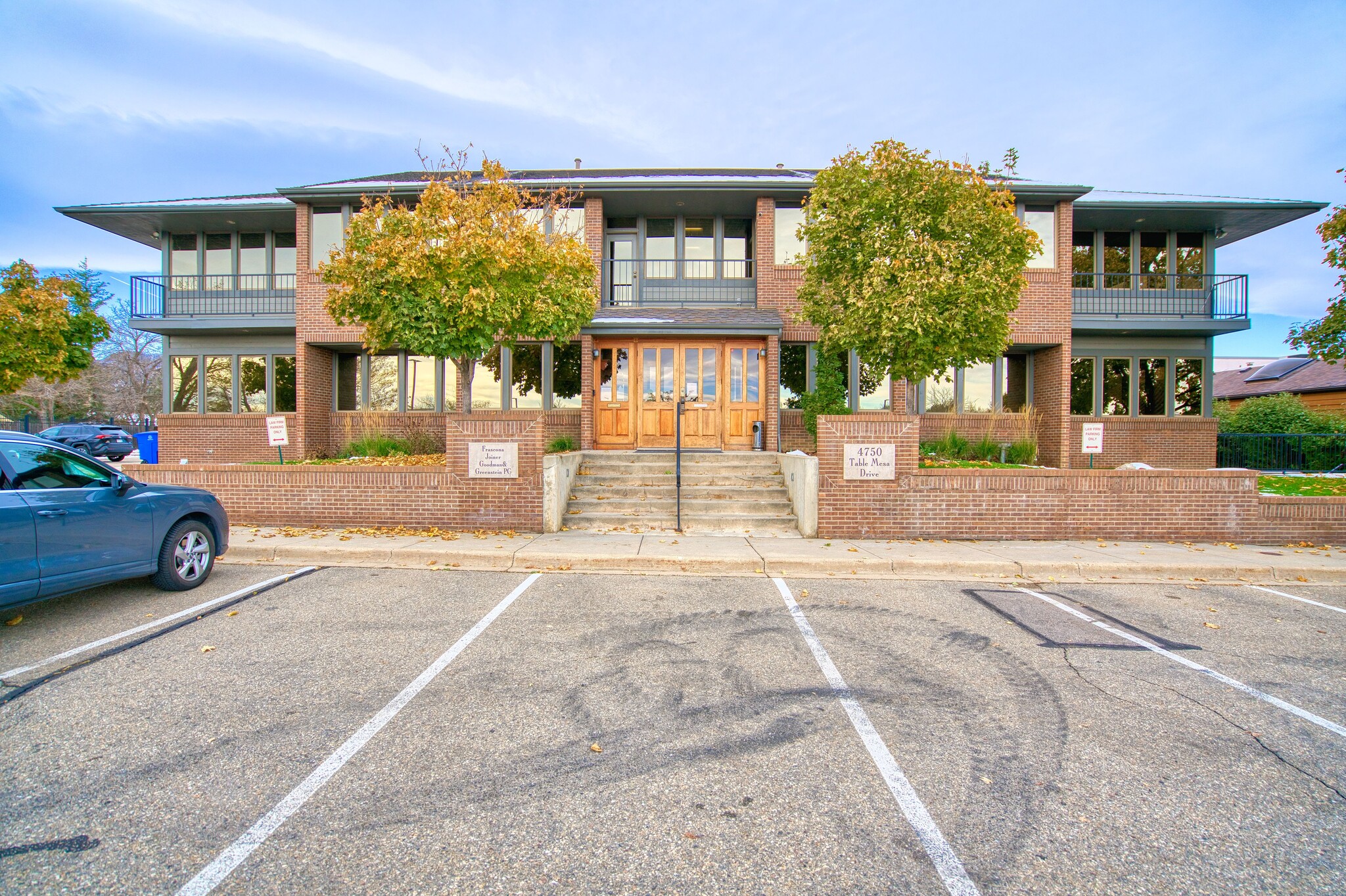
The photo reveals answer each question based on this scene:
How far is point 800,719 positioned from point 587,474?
7.90 meters

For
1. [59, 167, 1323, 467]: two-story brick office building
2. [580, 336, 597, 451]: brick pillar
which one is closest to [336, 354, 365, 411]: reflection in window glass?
[59, 167, 1323, 467]: two-story brick office building

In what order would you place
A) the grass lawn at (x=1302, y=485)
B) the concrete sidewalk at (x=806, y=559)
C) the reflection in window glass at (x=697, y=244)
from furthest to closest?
1. the reflection in window glass at (x=697, y=244)
2. the grass lawn at (x=1302, y=485)
3. the concrete sidewalk at (x=806, y=559)

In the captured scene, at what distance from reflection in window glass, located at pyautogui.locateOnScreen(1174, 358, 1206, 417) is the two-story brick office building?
57 mm

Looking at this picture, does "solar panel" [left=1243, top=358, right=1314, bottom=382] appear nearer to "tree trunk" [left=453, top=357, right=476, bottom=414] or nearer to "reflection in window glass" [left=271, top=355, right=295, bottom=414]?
"tree trunk" [left=453, top=357, right=476, bottom=414]

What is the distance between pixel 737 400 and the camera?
14.1 meters

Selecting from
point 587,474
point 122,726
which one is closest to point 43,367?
point 587,474

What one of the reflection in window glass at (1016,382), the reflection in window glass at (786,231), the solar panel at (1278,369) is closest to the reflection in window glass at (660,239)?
the reflection in window glass at (786,231)

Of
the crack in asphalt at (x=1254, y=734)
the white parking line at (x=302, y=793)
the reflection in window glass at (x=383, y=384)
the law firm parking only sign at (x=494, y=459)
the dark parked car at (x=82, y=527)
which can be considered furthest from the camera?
the reflection in window glass at (x=383, y=384)

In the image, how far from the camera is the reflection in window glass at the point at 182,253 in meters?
17.6

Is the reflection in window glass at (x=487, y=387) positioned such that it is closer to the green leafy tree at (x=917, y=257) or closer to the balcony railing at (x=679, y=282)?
the balcony railing at (x=679, y=282)

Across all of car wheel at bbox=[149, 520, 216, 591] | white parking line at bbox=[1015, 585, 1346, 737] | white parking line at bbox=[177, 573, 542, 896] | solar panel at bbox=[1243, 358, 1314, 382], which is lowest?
white parking line at bbox=[1015, 585, 1346, 737]

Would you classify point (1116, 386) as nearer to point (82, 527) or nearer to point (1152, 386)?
point (1152, 386)

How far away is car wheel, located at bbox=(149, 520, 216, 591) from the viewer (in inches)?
227

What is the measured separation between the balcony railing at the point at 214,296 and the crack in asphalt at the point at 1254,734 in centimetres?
1958
